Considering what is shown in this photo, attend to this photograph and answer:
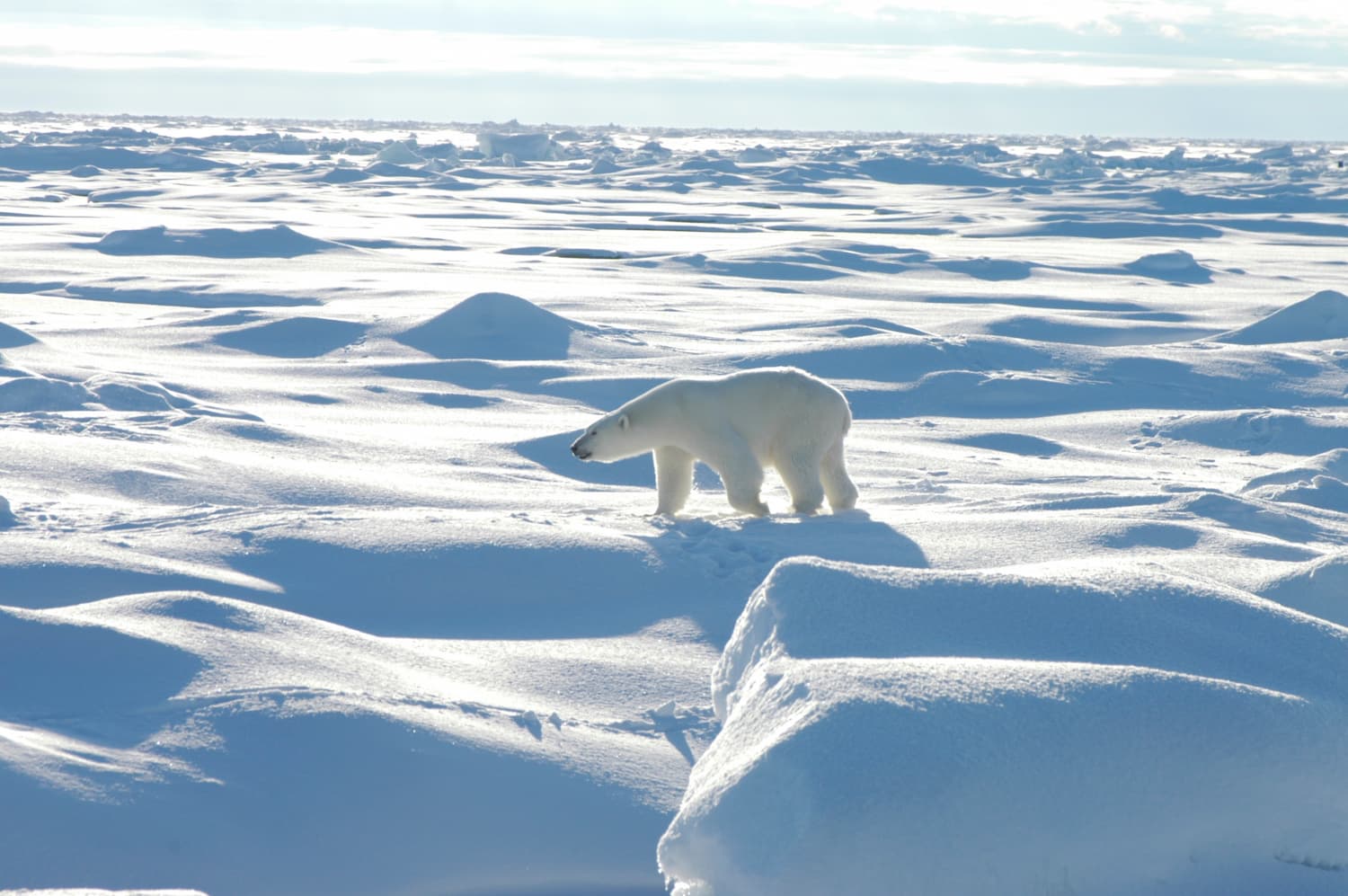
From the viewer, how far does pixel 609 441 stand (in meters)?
4.79

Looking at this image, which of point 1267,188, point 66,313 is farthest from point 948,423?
point 1267,188

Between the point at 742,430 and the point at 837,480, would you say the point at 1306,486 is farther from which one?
the point at 742,430

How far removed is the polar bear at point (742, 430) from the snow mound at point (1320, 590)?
1627 mm

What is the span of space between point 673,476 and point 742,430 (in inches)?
12.2

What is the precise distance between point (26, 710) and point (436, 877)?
0.97 meters

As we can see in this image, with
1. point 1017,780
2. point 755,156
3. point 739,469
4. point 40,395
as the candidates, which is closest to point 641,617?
point 739,469

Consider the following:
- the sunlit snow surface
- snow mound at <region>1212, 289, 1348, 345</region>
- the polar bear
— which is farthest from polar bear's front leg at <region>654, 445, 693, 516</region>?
snow mound at <region>1212, 289, 1348, 345</region>

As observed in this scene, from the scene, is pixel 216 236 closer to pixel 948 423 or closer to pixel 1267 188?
pixel 948 423

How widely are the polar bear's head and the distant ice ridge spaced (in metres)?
2.21

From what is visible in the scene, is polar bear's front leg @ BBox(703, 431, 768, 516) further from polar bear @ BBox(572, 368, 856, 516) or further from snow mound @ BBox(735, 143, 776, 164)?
snow mound @ BBox(735, 143, 776, 164)

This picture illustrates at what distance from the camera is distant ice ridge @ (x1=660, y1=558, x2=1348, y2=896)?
2088 mm

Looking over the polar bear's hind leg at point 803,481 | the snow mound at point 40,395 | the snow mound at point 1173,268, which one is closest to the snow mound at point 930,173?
the snow mound at point 1173,268

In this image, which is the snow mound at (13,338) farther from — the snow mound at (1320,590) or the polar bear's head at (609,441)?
the snow mound at (1320,590)

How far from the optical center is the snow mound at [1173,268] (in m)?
14.4
